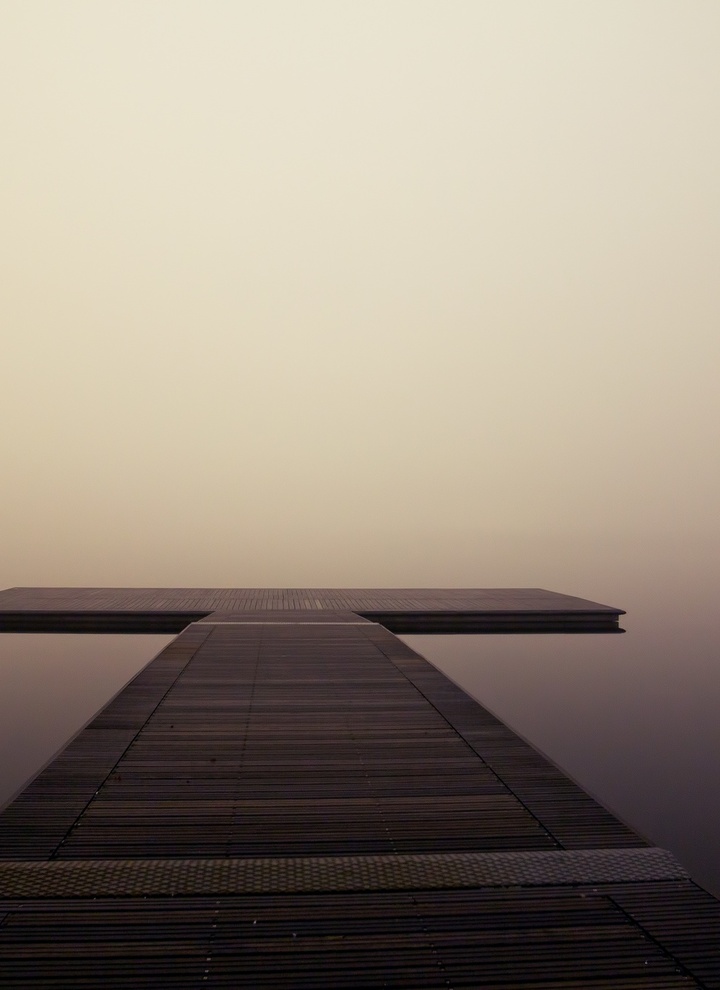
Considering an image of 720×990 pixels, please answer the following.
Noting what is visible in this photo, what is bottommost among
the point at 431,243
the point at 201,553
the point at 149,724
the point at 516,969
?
the point at 516,969

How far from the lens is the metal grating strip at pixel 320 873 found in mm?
2396

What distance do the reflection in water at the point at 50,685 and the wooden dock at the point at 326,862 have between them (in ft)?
2.62

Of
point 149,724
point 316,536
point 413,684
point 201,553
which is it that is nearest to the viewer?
point 149,724

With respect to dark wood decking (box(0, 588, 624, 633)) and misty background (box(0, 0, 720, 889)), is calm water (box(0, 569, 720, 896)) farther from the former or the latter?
misty background (box(0, 0, 720, 889))

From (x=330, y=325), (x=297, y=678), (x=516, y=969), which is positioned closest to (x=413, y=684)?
(x=297, y=678)

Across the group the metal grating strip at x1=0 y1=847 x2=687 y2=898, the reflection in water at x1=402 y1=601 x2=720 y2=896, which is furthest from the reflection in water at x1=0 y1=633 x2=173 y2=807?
the reflection in water at x1=402 y1=601 x2=720 y2=896

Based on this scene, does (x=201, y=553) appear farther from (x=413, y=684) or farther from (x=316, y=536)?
(x=413, y=684)

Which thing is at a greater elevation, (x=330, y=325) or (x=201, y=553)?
(x=330, y=325)

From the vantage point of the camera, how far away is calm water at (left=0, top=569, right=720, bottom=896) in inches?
172

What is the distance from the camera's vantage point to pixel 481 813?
9.89 ft

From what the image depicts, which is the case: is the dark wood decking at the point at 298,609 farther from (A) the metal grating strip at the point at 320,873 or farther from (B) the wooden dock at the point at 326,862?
(A) the metal grating strip at the point at 320,873

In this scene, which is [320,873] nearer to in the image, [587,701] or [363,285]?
[587,701]

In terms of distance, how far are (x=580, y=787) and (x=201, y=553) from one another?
574 inches

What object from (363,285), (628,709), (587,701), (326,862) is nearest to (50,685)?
(587,701)
